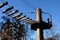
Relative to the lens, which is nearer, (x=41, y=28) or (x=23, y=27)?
(x=41, y=28)

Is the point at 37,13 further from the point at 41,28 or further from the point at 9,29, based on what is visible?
the point at 9,29

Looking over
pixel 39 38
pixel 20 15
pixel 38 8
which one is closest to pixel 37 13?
pixel 38 8

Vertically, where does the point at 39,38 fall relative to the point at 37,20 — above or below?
below

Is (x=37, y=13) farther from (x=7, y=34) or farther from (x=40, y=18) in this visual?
(x=7, y=34)

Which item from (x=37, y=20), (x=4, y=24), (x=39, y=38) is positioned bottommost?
(x=39, y=38)

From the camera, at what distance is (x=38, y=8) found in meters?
23.0

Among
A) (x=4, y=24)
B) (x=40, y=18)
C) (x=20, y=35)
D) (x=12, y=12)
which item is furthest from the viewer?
(x=20, y=35)

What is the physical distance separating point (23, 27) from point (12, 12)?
3692cm

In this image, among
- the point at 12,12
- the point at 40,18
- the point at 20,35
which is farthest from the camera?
the point at 20,35

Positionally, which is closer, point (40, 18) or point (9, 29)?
A: point (40, 18)

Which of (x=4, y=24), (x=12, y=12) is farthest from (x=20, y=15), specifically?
(x=4, y=24)

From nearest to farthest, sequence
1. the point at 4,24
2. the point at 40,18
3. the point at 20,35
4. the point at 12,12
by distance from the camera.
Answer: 1. the point at 12,12
2. the point at 40,18
3. the point at 4,24
4. the point at 20,35

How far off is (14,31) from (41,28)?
31.2 metres

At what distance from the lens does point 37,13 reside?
22.8m
